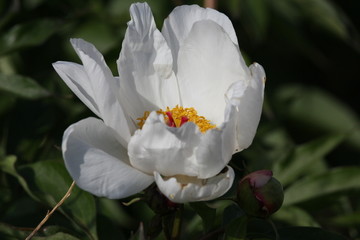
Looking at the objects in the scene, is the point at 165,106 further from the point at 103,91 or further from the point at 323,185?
the point at 323,185

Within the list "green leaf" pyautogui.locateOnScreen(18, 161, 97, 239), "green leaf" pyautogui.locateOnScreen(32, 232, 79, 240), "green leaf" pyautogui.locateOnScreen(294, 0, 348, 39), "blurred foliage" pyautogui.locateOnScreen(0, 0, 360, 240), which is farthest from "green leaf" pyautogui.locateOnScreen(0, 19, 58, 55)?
"green leaf" pyautogui.locateOnScreen(294, 0, 348, 39)

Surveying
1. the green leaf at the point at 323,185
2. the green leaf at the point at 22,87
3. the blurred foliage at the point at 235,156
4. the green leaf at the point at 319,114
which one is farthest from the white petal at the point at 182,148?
the green leaf at the point at 319,114

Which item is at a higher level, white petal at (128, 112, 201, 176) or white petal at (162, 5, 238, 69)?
white petal at (162, 5, 238, 69)

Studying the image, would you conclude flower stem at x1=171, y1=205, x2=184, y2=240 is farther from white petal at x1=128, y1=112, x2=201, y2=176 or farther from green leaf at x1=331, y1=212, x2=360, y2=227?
green leaf at x1=331, y1=212, x2=360, y2=227

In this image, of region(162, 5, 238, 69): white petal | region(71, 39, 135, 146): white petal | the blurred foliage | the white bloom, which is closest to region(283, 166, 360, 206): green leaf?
the blurred foliage

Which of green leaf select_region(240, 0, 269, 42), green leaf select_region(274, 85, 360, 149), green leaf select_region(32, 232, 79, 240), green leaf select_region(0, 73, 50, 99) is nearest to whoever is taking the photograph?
green leaf select_region(32, 232, 79, 240)

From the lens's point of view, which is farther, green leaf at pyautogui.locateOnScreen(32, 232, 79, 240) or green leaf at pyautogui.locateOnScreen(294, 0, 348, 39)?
green leaf at pyautogui.locateOnScreen(294, 0, 348, 39)

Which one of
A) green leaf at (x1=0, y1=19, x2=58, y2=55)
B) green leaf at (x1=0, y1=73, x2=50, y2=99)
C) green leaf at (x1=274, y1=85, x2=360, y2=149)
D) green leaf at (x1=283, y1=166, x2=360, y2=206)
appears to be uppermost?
green leaf at (x1=0, y1=19, x2=58, y2=55)

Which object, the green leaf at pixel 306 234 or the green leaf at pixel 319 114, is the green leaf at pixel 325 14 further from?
the green leaf at pixel 306 234

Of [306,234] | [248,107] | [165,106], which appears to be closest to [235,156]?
[165,106]

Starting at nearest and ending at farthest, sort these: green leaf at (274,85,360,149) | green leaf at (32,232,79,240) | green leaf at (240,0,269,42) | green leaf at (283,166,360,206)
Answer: green leaf at (32,232,79,240) < green leaf at (283,166,360,206) < green leaf at (240,0,269,42) < green leaf at (274,85,360,149)
